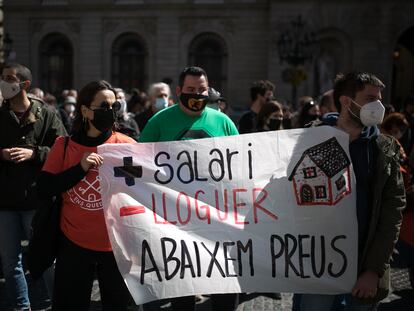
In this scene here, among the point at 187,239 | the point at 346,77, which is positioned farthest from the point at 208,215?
the point at 346,77

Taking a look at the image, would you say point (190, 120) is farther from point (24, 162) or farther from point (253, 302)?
point (253, 302)

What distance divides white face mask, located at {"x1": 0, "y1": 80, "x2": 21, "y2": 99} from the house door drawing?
2.34 m

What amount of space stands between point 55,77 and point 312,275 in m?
27.0

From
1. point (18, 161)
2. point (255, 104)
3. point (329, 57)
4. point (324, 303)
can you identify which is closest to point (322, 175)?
point (324, 303)

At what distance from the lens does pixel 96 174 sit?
3156mm

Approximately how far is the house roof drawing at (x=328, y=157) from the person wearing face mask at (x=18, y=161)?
2.05m

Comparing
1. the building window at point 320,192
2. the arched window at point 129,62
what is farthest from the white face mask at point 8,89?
the arched window at point 129,62

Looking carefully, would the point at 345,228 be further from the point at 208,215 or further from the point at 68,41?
the point at 68,41

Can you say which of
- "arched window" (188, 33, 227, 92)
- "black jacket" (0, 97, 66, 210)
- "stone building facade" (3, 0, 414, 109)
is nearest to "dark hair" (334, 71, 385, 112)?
"black jacket" (0, 97, 66, 210)

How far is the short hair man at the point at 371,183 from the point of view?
278cm

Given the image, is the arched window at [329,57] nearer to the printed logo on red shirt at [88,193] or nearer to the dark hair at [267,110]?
the dark hair at [267,110]

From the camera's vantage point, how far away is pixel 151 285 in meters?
3.12

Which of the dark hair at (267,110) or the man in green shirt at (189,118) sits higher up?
the dark hair at (267,110)

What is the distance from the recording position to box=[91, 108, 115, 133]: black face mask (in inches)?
121
